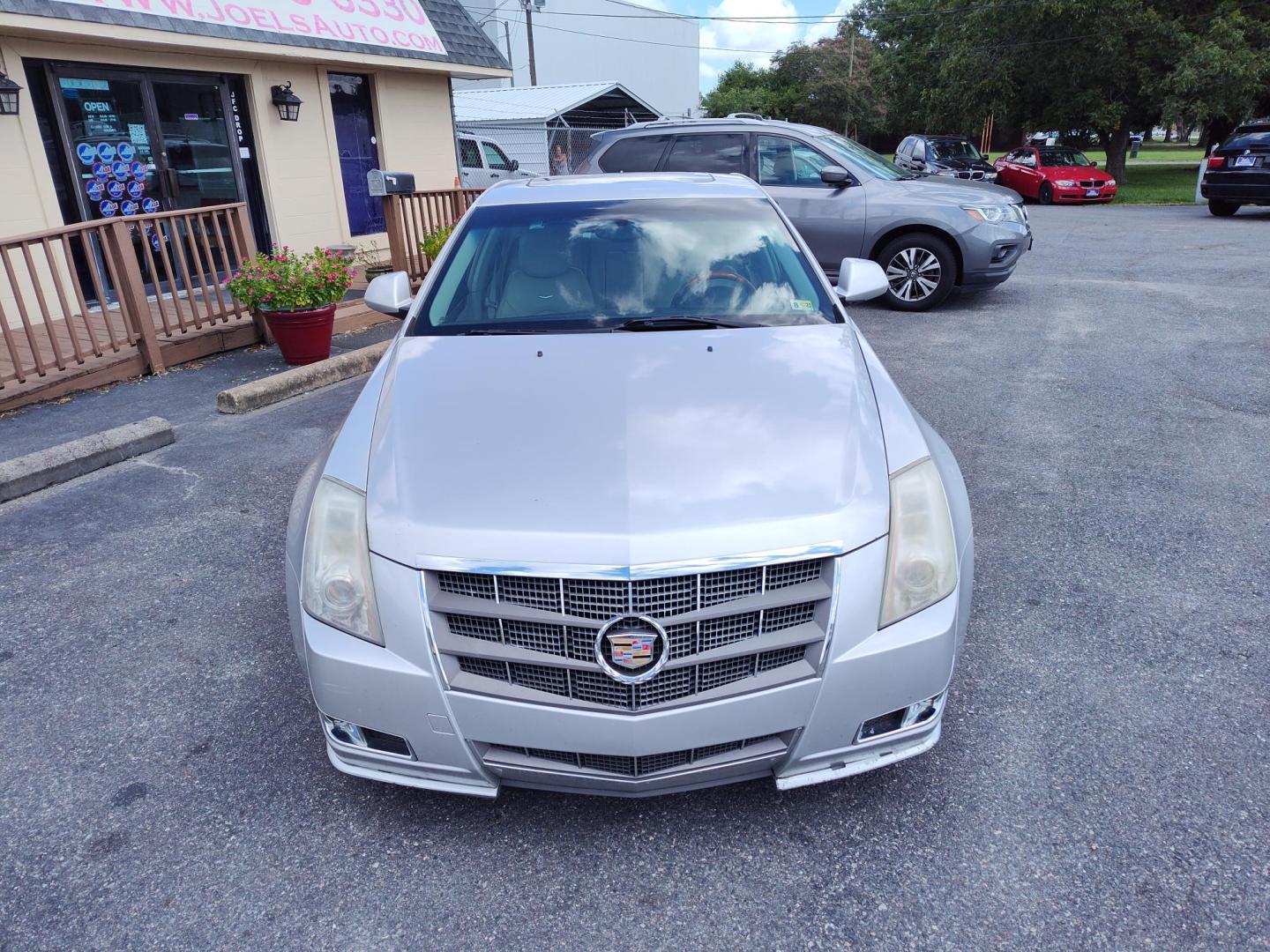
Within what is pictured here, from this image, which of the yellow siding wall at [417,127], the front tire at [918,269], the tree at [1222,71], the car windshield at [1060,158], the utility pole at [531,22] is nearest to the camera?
the front tire at [918,269]

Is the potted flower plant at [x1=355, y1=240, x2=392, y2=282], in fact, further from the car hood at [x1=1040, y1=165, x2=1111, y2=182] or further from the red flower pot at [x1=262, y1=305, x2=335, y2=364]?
the car hood at [x1=1040, y1=165, x2=1111, y2=182]

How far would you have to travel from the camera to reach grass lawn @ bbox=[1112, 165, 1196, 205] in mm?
21625

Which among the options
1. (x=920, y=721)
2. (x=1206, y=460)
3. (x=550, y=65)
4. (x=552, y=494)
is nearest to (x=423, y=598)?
(x=552, y=494)

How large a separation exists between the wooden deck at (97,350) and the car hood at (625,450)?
4.68 m

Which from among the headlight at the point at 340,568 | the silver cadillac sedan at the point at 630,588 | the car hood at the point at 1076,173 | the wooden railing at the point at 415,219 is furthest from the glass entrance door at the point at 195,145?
the car hood at the point at 1076,173

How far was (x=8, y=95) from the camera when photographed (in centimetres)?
733

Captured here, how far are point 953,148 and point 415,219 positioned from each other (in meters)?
19.8

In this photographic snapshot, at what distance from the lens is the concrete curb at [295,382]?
19.9 feet

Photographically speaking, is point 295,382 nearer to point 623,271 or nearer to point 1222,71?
point 623,271

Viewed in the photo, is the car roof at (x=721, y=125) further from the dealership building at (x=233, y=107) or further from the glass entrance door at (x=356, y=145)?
the glass entrance door at (x=356, y=145)

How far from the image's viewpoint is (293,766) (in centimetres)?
268

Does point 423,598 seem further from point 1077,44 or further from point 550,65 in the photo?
point 550,65

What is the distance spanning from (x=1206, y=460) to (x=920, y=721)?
371 cm

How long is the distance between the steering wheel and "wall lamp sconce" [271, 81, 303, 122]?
8.76 meters
